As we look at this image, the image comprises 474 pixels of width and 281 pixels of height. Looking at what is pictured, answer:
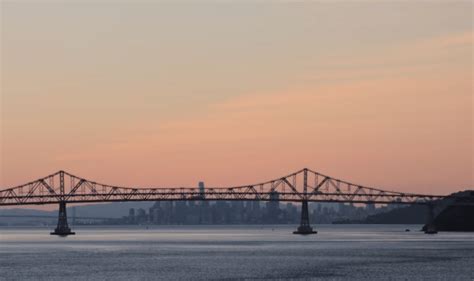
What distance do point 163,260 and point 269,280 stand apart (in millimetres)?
34448

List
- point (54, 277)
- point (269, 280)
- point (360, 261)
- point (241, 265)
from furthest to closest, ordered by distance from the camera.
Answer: point (360, 261)
point (241, 265)
point (54, 277)
point (269, 280)

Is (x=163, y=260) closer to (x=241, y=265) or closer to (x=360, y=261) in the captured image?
(x=241, y=265)

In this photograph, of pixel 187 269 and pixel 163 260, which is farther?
pixel 163 260

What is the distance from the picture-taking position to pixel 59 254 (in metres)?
138

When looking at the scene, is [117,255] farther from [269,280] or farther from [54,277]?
[269,280]

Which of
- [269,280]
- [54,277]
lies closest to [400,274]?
[269,280]

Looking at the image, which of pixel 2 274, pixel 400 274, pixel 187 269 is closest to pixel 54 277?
pixel 2 274

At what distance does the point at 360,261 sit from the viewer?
117 meters

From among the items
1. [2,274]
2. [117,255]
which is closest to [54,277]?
[2,274]

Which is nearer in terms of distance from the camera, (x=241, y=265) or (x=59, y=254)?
(x=241, y=265)

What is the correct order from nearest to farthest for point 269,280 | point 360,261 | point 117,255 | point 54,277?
point 269,280 → point 54,277 → point 360,261 → point 117,255

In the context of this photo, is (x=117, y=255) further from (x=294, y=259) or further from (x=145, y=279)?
(x=145, y=279)

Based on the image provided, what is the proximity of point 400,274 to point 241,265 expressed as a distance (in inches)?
761

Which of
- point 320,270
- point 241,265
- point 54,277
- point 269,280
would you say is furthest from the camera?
point 241,265
